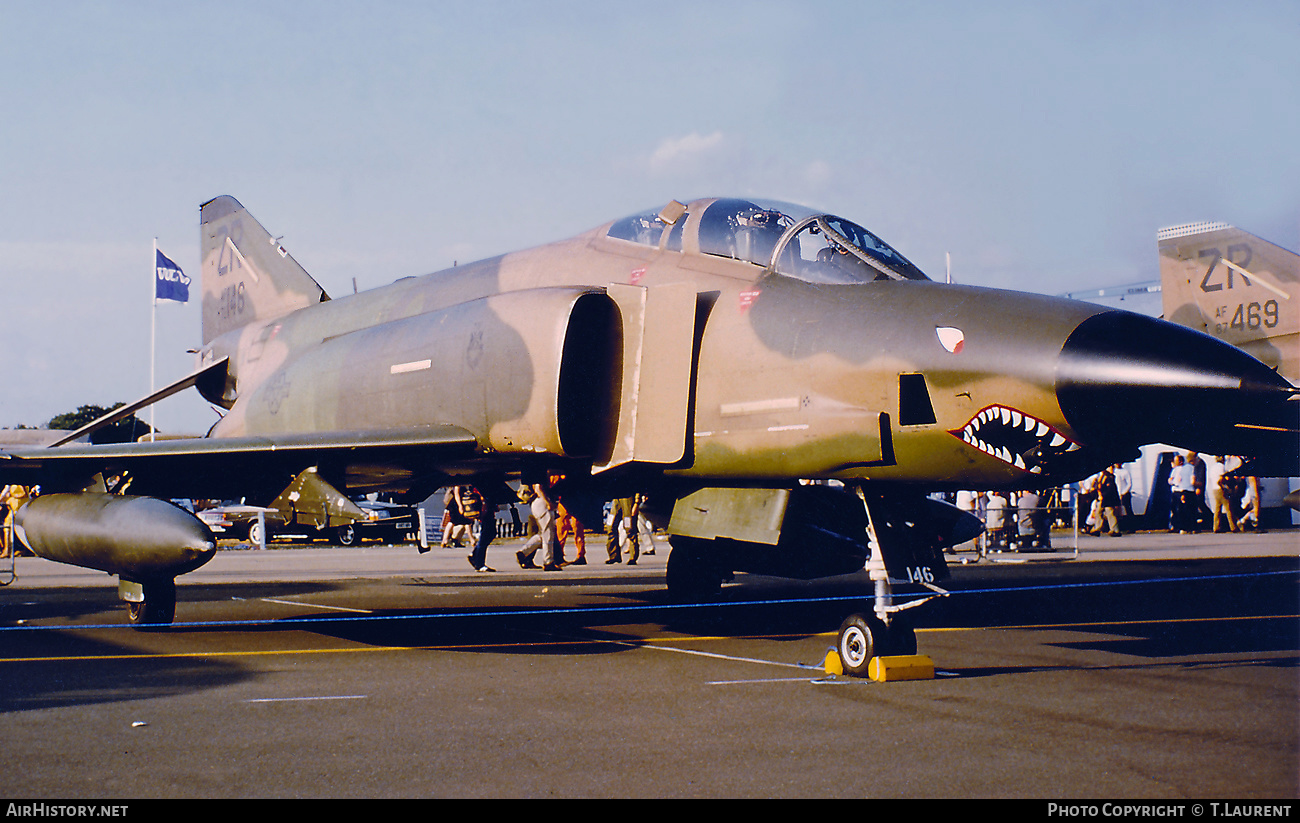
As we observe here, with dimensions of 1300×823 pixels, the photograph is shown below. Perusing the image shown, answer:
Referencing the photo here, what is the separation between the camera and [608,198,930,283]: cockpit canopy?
784cm

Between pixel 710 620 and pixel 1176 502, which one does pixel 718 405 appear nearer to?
pixel 710 620

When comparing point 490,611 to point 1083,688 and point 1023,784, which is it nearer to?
point 1083,688

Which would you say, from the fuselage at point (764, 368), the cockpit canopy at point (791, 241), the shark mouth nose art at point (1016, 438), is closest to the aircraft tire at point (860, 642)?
the fuselage at point (764, 368)

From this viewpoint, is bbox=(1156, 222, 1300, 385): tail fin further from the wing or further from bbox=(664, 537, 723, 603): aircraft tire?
the wing

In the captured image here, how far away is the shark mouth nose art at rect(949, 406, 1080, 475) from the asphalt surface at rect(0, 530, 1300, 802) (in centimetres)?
142

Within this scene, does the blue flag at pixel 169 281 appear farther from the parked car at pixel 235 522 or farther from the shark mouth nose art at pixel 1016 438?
the shark mouth nose art at pixel 1016 438

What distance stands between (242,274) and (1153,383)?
42.2 ft

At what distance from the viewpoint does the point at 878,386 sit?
276 inches

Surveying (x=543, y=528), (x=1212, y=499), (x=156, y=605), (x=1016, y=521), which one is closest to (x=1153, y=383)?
(x=156, y=605)

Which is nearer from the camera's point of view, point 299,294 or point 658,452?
point 658,452

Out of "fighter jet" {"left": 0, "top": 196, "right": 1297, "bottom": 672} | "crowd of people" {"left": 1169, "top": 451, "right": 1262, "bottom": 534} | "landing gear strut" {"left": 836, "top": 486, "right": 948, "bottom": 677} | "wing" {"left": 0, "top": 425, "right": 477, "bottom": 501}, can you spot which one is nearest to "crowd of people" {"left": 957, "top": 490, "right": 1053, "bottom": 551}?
"crowd of people" {"left": 1169, "top": 451, "right": 1262, "bottom": 534}

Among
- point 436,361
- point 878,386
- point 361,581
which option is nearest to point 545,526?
point 361,581

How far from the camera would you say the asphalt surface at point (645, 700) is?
4.63m
